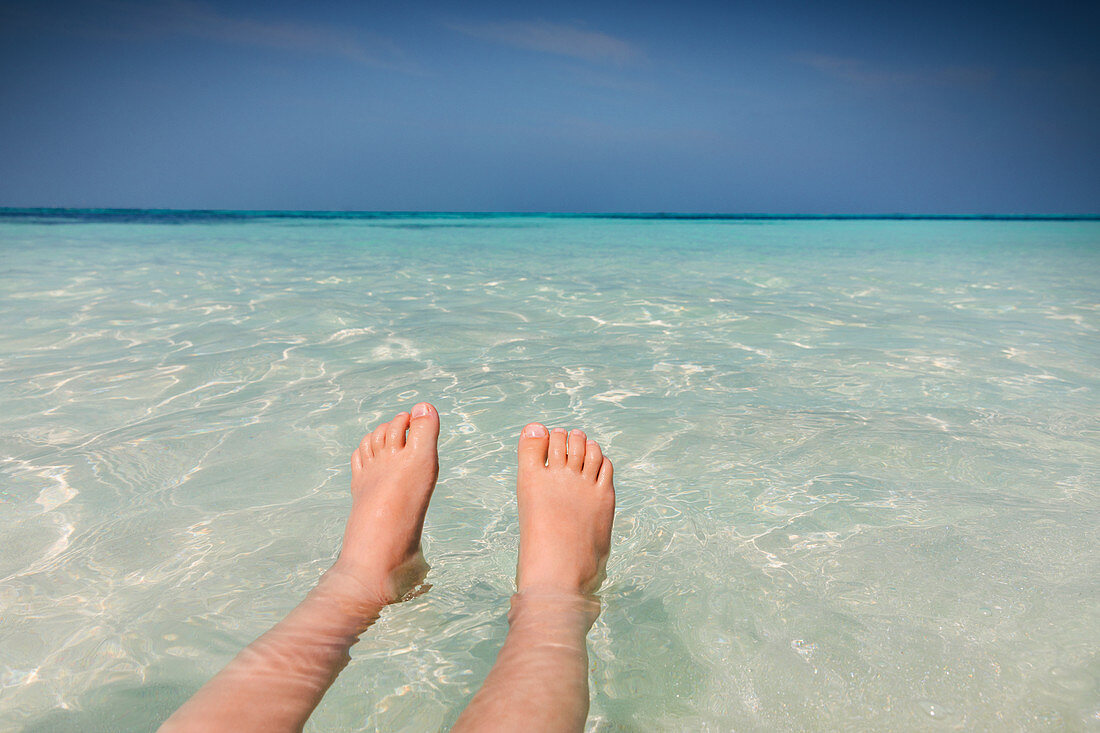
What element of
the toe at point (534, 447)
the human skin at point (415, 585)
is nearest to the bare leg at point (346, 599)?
the human skin at point (415, 585)

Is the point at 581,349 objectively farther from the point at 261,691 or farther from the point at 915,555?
the point at 261,691

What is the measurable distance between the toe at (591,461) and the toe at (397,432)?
1.53ft

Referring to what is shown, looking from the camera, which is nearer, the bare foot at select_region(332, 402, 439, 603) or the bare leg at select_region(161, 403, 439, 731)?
the bare leg at select_region(161, 403, 439, 731)

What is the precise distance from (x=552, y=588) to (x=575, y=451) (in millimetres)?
503

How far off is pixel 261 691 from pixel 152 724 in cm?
23

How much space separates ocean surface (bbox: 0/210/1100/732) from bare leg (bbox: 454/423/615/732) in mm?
65

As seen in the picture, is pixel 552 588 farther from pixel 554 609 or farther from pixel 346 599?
pixel 346 599

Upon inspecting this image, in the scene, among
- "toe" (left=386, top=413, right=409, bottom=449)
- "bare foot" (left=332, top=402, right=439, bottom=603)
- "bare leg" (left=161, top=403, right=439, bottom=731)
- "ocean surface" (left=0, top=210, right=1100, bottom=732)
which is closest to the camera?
"bare leg" (left=161, top=403, right=439, bottom=731)

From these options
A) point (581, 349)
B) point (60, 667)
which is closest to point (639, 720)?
point (60, 667)

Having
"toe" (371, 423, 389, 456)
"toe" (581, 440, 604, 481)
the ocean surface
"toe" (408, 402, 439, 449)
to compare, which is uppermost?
"toe" (408, 402, 439, 449)

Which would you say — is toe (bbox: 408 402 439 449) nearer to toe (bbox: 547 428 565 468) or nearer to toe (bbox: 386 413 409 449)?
toe (bbox: 386 413 409 449)

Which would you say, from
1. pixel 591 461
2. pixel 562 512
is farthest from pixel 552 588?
pixel 591 461

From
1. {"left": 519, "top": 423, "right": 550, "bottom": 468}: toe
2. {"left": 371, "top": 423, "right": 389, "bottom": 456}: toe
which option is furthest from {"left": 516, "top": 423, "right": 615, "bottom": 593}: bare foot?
{"left": 371, "top": 423, "right": 389, "bottom": 456}: toe

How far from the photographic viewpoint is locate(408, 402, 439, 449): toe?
1678mm
